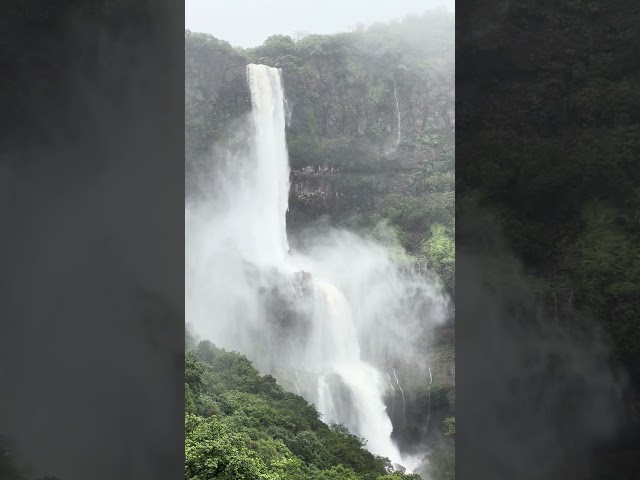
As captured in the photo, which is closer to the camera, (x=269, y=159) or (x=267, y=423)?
(x=267, y=423)

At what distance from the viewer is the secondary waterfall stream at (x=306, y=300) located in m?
6.66

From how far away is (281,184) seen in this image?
704 cm

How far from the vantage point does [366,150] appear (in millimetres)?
7000

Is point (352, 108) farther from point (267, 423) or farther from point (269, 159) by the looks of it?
point (267, 423)

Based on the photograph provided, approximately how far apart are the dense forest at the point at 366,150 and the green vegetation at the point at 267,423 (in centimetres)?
2

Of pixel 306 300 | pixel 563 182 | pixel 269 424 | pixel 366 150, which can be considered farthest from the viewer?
pixel 366 150

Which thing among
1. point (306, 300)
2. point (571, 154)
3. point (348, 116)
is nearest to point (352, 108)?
point (348, 116)

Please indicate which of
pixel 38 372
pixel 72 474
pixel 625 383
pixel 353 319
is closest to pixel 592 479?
pixel 625 383

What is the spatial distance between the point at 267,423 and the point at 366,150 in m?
3.04

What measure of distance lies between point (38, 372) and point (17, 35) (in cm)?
106

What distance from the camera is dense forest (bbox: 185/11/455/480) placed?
22.0 ft

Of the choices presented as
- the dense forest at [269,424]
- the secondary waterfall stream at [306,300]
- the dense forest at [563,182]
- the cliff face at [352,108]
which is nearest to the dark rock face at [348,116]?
the cliff face at [352,108]

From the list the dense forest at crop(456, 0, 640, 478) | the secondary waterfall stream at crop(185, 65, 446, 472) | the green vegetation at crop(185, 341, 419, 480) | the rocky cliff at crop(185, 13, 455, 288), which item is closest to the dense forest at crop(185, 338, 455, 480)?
the green vegetation at crop(185, 341, 419, 480)

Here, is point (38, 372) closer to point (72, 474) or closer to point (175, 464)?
point (72, 474)
